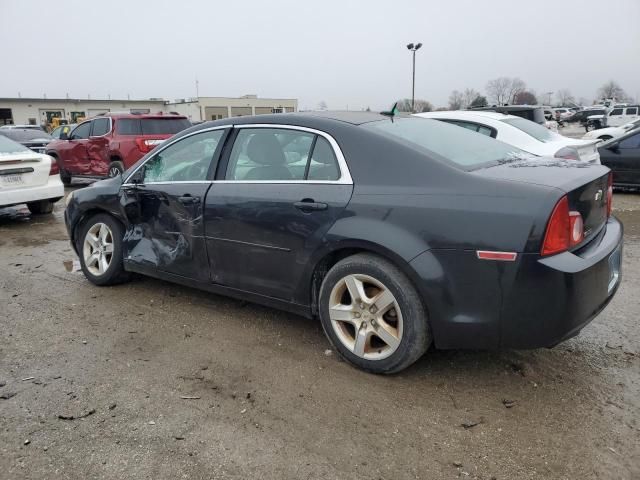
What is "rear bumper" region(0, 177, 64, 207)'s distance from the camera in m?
7.69

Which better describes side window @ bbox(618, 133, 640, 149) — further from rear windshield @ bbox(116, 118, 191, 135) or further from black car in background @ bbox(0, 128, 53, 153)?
black car in background @ bbox(0, 128, 53, 153)

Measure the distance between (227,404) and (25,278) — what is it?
11.6 feet

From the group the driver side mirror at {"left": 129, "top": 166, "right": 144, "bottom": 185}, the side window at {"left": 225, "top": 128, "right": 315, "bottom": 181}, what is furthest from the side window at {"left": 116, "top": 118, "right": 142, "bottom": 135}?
the side window at {"left": 225, "top": 128, "right": 315, "bottom": 181}

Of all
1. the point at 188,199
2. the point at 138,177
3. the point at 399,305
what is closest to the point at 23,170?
the point at 138,177

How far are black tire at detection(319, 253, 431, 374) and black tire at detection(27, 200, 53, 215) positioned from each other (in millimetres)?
7550

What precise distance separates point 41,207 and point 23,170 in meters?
1.27

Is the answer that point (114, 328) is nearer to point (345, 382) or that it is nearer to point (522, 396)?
point (345, 382)

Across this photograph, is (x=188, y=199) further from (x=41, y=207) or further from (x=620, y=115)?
(x=620, y=115)

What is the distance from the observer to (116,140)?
11.5m

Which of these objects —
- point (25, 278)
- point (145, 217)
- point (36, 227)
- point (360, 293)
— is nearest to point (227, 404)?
point (360, 293)

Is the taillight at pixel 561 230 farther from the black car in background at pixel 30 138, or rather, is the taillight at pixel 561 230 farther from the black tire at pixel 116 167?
the black car in background at pixel 30 138

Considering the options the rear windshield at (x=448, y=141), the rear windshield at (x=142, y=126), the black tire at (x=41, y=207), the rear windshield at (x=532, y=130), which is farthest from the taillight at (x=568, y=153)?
the rear windshield at (x=142, y=126)

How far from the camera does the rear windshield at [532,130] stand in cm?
765

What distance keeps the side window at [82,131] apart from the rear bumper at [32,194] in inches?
164
